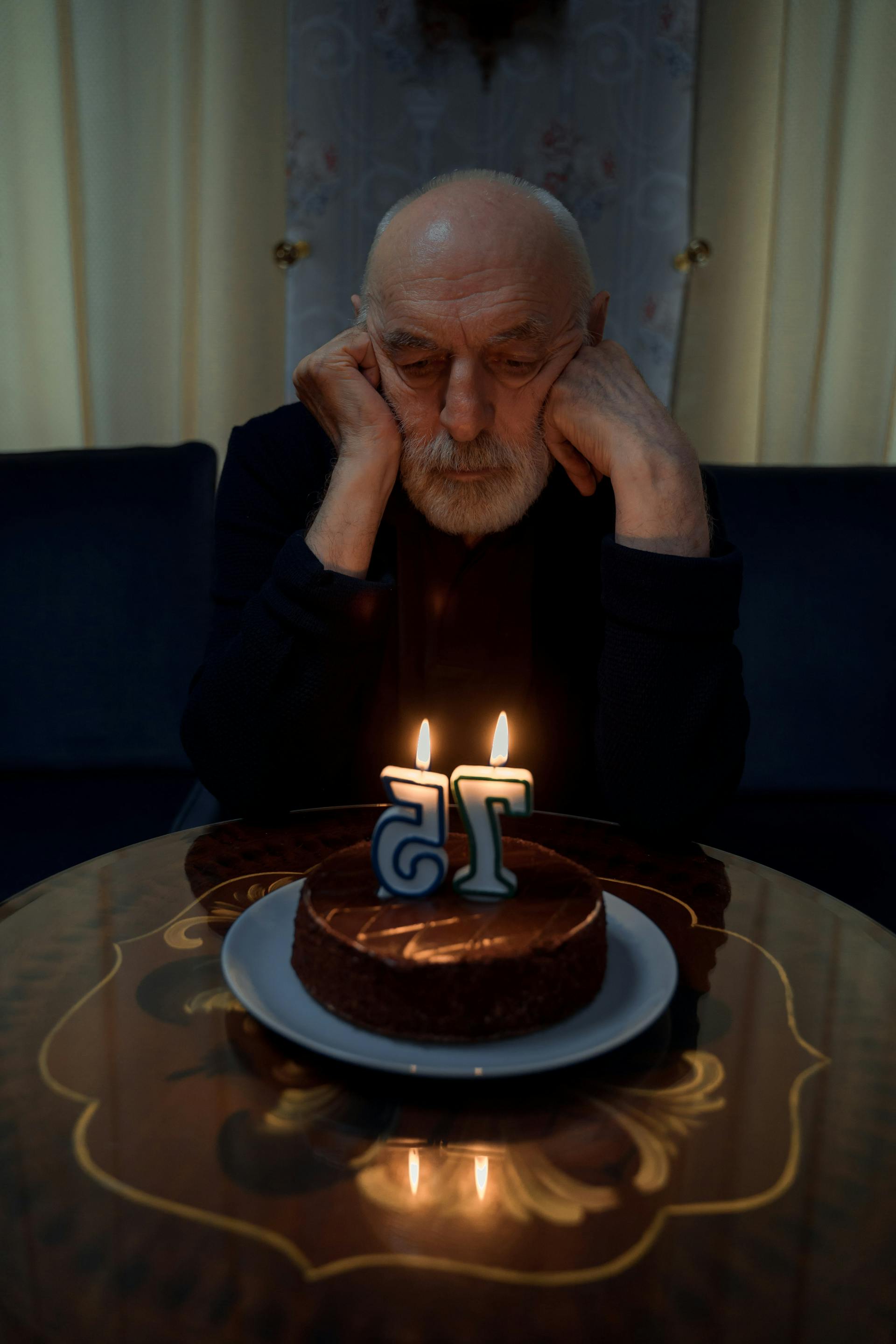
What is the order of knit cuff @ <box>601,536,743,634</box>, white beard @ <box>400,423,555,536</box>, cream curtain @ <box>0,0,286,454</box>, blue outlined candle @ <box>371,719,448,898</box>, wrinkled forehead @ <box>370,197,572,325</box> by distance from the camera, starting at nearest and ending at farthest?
blue outlined candle @ <box>371,719,448,898</box>, knit cuff @ <box>601,536,743,634</box>, wrinkled forehead @ <box>370,197,572,325</box>, white beard @ <box>400,423,555,536</box>, cream curtain @ <box>0,0,286,454</box>

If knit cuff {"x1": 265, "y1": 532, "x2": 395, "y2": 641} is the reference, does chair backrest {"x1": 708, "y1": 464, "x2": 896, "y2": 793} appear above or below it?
below

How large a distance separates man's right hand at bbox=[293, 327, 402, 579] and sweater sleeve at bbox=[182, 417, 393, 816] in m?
0.05

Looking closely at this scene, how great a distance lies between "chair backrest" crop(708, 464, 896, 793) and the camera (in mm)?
1973

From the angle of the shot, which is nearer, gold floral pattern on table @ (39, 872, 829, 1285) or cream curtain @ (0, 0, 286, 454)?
gold floral pattern on table @ (39, 872, 829, 1285)

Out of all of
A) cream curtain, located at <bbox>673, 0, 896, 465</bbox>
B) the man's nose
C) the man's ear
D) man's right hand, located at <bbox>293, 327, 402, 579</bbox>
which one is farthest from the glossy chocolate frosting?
cream curtain, located at <bbox>673, 0, 896, 465</bbox>

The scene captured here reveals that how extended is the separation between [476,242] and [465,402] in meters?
0.22

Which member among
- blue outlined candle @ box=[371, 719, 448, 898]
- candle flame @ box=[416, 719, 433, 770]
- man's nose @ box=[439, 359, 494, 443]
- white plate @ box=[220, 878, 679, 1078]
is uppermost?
man's nose @ box=[439, 359, 494, 443]

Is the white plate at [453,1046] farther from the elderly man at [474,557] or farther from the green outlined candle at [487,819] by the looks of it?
the elderly man at [474,557]

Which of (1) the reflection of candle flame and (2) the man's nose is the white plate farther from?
(2) the man's nose

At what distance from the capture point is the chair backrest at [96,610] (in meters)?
1.97

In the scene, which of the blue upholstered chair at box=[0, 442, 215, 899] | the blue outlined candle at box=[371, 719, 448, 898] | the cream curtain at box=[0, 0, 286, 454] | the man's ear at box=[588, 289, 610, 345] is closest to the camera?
the blue outlined candle at box=[371, 719, 448, 898]

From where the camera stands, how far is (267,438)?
1.64m

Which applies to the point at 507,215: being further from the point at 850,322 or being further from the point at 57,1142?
the point at 850,322

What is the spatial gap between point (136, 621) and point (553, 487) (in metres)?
0.95
